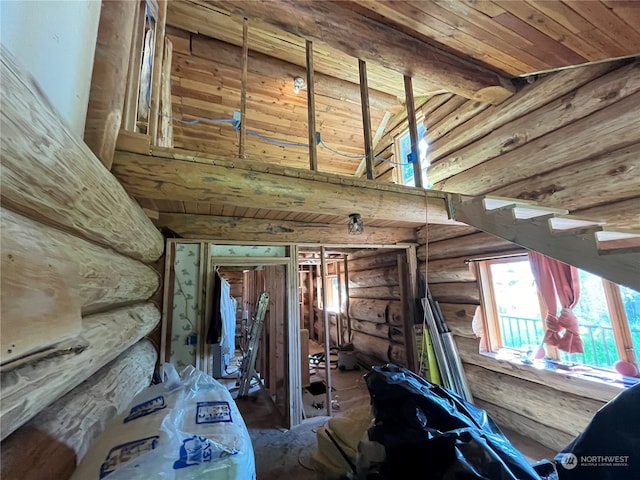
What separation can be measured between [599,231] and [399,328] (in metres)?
3.20

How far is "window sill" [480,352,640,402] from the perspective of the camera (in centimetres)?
207

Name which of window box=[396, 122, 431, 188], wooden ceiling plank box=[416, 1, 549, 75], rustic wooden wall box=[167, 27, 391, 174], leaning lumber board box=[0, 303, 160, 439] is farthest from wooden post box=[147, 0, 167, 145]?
window box=[396, 122, 431, 188]

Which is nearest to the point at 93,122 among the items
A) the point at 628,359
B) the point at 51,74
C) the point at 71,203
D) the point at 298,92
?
the point at 51,74

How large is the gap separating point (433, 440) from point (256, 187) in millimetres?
1698

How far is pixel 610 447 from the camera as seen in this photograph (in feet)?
3.19

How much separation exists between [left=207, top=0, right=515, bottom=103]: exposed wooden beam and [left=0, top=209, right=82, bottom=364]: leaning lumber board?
8.14ft

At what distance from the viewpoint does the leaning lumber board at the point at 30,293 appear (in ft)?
1.65

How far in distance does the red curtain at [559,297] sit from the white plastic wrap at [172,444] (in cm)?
282

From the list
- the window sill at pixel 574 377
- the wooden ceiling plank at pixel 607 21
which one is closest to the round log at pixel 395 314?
the window sill at pixel 574 377

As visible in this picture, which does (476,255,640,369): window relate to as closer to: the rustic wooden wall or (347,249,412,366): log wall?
(347,249,412,366): log wall

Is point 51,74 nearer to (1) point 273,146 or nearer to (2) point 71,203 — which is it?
(2) point 71,203

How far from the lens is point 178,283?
300 centimetres

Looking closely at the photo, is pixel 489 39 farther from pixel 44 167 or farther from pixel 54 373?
pixel 54 373

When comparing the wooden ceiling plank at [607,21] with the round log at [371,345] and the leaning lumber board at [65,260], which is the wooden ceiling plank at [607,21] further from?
the round log at [371,345]
